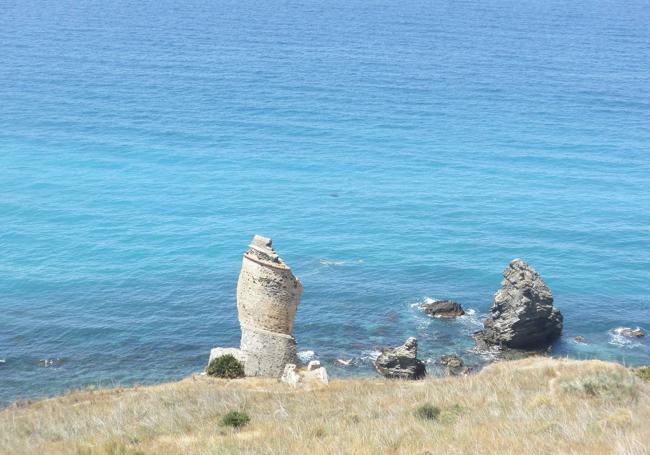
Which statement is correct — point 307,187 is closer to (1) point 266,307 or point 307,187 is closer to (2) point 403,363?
(2) point 403,363

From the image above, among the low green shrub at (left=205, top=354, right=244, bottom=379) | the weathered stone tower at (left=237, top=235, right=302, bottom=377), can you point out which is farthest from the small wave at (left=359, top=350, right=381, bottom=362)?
the low green shrub at (left=205, top=354, right=244, bottom=379)

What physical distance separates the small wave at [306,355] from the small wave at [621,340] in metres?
Answer: 18.0

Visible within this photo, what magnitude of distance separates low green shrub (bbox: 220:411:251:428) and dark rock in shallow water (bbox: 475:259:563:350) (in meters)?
28.9

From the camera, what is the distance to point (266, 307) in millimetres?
34656

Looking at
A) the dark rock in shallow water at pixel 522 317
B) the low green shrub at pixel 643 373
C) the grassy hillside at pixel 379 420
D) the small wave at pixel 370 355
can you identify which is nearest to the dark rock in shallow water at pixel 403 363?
the small wave at pixel 370 355

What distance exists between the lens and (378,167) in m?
85.0

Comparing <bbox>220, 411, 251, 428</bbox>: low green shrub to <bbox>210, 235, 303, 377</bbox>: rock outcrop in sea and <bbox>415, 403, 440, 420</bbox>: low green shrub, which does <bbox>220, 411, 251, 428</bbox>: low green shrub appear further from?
<bbox>210, 235, 303, 377</bbox>: rock outcrop in sea

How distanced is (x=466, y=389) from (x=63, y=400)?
611 inches

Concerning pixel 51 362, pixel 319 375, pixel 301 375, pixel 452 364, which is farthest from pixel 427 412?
pixel 51 362

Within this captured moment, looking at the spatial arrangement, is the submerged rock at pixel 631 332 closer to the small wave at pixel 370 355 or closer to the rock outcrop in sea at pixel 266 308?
the small wave at pixel 370 355

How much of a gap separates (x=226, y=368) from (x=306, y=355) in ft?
36.9

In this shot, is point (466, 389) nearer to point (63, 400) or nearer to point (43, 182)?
point (63, 400)

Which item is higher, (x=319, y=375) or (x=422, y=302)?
(x=319, y=375)

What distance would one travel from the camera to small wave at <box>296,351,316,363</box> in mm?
45700
